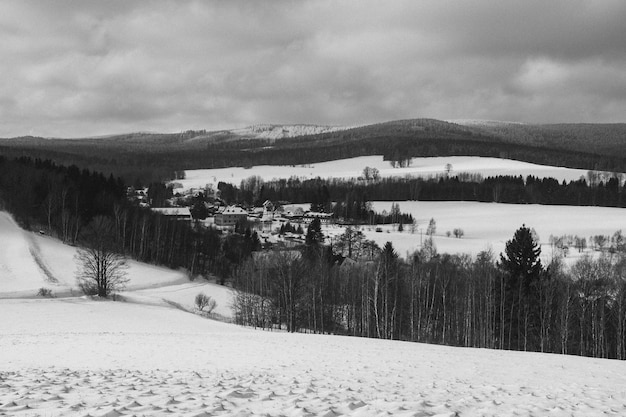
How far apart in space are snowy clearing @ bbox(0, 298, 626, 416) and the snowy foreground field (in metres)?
0.04

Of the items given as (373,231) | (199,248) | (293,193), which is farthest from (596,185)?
(199,248)

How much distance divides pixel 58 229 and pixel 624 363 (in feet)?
275

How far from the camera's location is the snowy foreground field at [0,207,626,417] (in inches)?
399

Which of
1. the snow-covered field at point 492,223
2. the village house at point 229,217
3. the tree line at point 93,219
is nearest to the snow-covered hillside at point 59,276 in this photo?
the tree line at point 93,219

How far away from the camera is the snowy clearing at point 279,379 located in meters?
10.1

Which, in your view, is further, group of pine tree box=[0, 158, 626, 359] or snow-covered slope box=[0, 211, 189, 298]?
snow-covered slope box=[0, 211, 189, 298]

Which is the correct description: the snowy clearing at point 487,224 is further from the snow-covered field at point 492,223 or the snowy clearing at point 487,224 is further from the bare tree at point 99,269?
the bare tree at point 99,269

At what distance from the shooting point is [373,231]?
135250 mm

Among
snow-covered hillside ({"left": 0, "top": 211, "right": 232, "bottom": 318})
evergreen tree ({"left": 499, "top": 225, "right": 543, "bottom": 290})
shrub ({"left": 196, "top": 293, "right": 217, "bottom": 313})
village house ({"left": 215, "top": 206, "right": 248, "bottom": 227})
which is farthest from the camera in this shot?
village house ({"left": 215, "top": 206, "right": 248, "bottom": 227})

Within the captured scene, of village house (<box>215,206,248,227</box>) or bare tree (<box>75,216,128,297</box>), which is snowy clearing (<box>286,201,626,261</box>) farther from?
bare tree (<box>75,216,128,297</box>)

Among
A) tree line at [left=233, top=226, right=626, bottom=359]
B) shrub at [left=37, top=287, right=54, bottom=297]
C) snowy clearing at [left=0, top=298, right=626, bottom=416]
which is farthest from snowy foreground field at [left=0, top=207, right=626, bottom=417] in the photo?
tree line at [left=233, top=226, right=626, bottom=359]

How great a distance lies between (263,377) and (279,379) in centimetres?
72

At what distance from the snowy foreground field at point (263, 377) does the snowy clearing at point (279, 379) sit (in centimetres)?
4

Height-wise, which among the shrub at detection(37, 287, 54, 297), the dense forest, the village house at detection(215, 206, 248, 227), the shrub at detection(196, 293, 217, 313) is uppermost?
the dense forest
